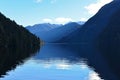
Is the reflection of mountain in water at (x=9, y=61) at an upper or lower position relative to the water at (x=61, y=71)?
upper

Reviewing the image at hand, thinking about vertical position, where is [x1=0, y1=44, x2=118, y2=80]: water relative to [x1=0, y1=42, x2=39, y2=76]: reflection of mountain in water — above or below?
below

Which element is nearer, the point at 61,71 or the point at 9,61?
the point at 61,71

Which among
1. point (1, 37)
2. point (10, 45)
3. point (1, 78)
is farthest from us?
point (10, 45)

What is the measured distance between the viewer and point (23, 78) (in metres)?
55.9

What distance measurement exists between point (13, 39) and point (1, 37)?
101ft

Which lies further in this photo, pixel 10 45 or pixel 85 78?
pixel 10 45

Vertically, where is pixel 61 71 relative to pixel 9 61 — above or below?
below

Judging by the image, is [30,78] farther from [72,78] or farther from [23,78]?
[72,78]

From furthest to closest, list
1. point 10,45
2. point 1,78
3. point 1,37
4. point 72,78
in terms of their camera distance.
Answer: point 10,45 → point 1,37 → point 72,78 → point 1,78

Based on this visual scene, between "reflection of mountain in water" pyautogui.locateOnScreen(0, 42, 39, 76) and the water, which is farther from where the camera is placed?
"reflection of mountain in water" pyautogui.locateOnScreen(0, 42, 39, 76)

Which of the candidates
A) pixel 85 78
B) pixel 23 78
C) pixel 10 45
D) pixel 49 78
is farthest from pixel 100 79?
pixel 10 45

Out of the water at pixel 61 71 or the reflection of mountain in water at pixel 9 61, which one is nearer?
the water at pixel 61 71

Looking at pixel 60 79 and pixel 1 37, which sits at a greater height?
pixel 1 37

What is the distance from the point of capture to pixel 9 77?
56031 mm
